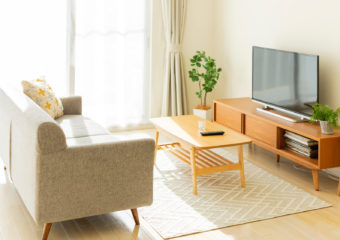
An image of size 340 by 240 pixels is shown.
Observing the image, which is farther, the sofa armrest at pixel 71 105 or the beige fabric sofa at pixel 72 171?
the sofa armrest at pixel 71 105

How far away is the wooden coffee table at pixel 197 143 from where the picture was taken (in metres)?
4.30

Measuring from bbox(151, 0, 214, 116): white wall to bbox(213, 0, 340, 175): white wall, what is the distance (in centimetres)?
12

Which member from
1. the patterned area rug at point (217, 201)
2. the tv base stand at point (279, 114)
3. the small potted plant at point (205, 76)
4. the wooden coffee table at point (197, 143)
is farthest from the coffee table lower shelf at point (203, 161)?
the small potted plant at point (205, 76)

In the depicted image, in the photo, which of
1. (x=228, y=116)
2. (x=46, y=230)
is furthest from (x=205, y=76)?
(x=46, y=230)

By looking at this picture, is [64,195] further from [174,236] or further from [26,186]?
[174,236]

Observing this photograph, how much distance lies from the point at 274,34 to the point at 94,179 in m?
3.07

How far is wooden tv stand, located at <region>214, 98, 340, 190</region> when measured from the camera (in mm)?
4273

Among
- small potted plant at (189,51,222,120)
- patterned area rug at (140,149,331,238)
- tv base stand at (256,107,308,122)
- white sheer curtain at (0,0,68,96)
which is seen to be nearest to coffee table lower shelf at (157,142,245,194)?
patterned area rug at (140,149,331,238)

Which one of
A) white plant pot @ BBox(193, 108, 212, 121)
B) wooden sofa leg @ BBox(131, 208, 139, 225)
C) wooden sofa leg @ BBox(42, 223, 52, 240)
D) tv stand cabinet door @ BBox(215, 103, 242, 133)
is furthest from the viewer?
white plant pot @ BBox(193, 108, 212, 121)

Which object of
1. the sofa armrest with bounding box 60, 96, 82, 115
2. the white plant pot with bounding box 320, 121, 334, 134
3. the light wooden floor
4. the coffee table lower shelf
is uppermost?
the sofa armrest with bounding box 60, 96, 82, 115

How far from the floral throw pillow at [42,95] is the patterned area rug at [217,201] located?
1192 mm

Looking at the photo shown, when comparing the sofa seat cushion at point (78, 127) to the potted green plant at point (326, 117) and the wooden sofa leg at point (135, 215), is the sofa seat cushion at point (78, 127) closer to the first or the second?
the wooden sofa leg at point (135, 215)

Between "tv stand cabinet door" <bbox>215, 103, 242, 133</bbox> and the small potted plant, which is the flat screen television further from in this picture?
the small potted plant

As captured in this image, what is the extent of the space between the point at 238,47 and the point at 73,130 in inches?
103
